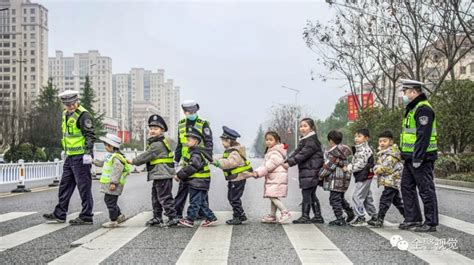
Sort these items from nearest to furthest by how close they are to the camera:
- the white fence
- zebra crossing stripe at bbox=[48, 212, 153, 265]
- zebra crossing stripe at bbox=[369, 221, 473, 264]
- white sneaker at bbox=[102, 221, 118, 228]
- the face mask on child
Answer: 1. zebra crossing stripe at bbox=[369, 221, 473, 264]
2. zebra crossing stripe at bbox=[48, 212, 153, 265]
3. white sneaker at bbox=[102, 221, 118, 228]
4. the face mask on child
5. the white fence

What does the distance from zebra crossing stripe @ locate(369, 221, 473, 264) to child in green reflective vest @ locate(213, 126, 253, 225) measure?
72.6 inches

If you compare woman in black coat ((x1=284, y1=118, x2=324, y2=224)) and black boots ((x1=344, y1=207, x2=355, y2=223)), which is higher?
woman in black coat ((x1=284, y1=118, x2=324, y2=224))

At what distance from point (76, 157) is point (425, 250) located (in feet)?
15.9

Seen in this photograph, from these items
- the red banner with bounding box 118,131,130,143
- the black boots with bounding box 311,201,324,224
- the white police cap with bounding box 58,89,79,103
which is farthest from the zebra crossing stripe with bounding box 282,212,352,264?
the red banner with bounding box 118,131,130,143

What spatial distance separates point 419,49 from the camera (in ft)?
86.3

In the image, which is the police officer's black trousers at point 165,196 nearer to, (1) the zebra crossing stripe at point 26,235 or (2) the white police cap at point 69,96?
(1) the zebra crossing stripe at point 26,235

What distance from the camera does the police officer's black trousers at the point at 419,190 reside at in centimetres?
683

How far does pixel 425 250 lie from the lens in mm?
5520

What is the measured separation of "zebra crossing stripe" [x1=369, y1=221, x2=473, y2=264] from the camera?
16.5 feet

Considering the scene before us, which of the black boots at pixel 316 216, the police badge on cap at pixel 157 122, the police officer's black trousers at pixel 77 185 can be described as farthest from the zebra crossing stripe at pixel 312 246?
the police officer's black trousers at pixel 77 185

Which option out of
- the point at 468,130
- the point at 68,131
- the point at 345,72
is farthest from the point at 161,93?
the point at 68,131

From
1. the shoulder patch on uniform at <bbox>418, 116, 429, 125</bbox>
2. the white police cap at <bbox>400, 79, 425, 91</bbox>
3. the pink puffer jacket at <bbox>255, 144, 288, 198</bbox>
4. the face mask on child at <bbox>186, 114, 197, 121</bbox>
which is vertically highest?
the white police cap at <bbox>400, 79, 425, 91</bbox>

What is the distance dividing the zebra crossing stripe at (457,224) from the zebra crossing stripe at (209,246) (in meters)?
2.97

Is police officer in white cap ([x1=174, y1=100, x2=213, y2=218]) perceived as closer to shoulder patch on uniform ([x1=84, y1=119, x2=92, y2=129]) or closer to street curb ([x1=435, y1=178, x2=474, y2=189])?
shoulder patch on uniform ([x1=84, y1=119, x2=92, y2=129])
